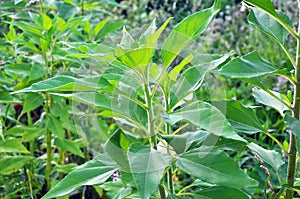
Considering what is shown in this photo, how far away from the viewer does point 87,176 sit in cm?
95

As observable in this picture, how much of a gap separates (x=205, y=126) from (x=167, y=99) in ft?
0.58

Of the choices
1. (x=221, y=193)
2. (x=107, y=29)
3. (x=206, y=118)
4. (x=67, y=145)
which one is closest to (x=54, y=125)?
(x=67, y=145)

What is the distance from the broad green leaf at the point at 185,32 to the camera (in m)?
0.88

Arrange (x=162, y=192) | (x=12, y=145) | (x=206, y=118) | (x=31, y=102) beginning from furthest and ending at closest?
1. (x=31, y=102)
2. (x=12, y=145)
3. (x=162, y=192)
4. (x=206, y=118)

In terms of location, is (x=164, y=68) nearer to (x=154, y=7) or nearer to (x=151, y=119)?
(x=151, y=119)

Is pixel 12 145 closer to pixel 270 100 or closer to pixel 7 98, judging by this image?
pixel 7 98

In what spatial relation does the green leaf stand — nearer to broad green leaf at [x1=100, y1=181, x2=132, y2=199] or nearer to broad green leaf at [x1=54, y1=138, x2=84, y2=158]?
broad green leaf at [x1=100, y1=181, x2=132, y2=199]

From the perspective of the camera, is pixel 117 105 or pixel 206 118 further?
pixel 117 105

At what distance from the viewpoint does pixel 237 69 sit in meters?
0.92

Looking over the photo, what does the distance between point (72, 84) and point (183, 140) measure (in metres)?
0.22

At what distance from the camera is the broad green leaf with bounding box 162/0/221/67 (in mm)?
882

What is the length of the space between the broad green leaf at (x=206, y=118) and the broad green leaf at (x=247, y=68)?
98mm

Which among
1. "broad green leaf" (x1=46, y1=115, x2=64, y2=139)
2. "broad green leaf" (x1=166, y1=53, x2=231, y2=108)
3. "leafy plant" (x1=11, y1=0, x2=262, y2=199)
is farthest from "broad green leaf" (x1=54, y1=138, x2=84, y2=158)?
"broad green leaf" (x1=166, y1=53, x2=231, y2=108)

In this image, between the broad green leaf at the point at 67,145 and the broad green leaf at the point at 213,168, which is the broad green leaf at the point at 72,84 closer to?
the broad green leaf at the point at 213,168
